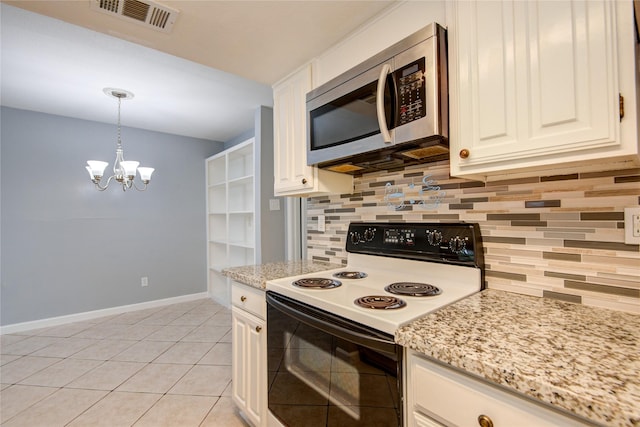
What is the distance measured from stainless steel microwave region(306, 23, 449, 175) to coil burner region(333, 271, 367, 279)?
1.90 feet

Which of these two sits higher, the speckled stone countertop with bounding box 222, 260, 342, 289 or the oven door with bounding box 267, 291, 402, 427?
the speckled stone countertop with bounding box 222, 260, 342, 289

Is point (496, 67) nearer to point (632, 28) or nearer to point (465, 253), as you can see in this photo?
point (632, 28)

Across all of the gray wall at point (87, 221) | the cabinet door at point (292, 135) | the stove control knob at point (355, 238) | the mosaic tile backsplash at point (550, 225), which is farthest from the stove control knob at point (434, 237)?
the gray wall at point (87, 221)

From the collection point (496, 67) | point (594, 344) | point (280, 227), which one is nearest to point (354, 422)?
point (594, 344)

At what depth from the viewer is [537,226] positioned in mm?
1117

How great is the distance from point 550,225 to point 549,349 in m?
0.58

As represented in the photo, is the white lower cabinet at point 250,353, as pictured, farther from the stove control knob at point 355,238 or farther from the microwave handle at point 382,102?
the microwave handle at point 382,102

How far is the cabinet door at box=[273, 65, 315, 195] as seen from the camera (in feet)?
5.73

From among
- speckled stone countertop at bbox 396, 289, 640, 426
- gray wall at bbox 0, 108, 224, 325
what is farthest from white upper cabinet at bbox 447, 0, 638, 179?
gray wall at bbox 0, 108, 224, 325

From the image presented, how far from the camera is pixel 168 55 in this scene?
220cm

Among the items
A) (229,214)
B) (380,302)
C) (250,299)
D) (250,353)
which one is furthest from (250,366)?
(229,214)

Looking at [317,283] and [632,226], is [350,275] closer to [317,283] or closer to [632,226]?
[317,283]

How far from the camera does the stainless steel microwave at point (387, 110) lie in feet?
3.61

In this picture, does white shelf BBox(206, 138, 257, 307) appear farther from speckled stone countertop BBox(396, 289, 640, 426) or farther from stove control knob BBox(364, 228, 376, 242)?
speckled stone countertop BBox(396, 289, 640, 426)
